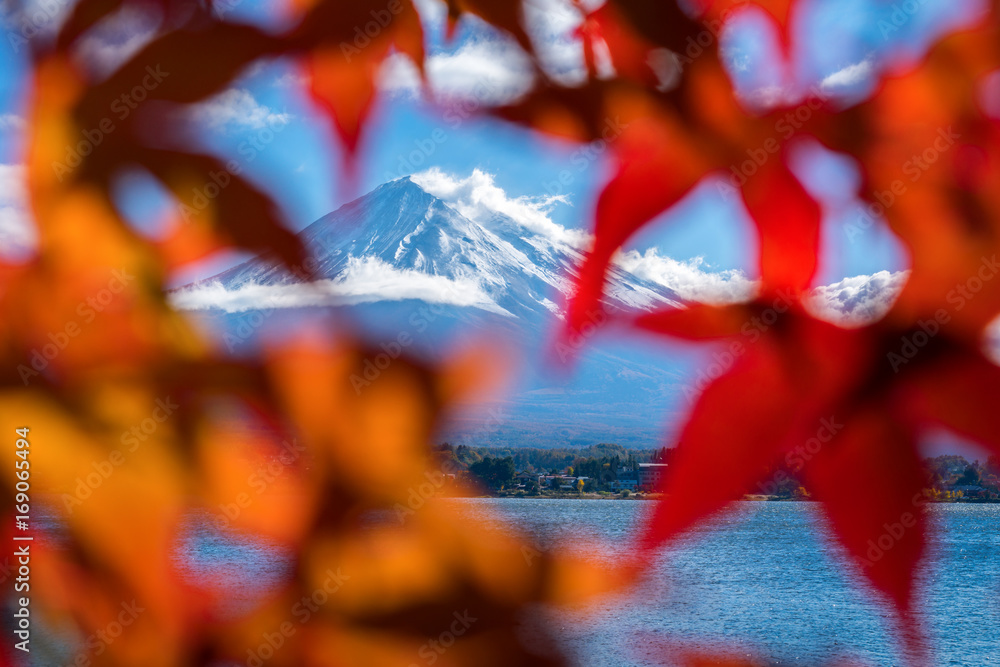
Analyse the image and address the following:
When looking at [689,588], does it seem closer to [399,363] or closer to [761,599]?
[761,599]

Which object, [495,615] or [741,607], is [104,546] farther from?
[741,607]

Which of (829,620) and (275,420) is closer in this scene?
(275,420)

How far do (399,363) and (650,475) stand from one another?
0.10m

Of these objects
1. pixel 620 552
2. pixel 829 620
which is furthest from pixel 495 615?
pixel 829 620

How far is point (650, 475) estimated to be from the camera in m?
0.26

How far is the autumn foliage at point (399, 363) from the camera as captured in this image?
218 millimetres

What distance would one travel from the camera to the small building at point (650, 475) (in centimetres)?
24

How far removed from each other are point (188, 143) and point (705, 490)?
230mm

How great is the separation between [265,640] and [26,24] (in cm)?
27

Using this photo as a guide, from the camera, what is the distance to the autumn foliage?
0.72 ft

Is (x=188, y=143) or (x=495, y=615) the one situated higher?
(x=188, y=143)

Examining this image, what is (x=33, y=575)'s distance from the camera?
28cm

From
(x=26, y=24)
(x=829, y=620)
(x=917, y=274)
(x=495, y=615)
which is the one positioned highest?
(x=26, y=24)

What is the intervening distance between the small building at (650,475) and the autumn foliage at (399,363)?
0.8 inches
